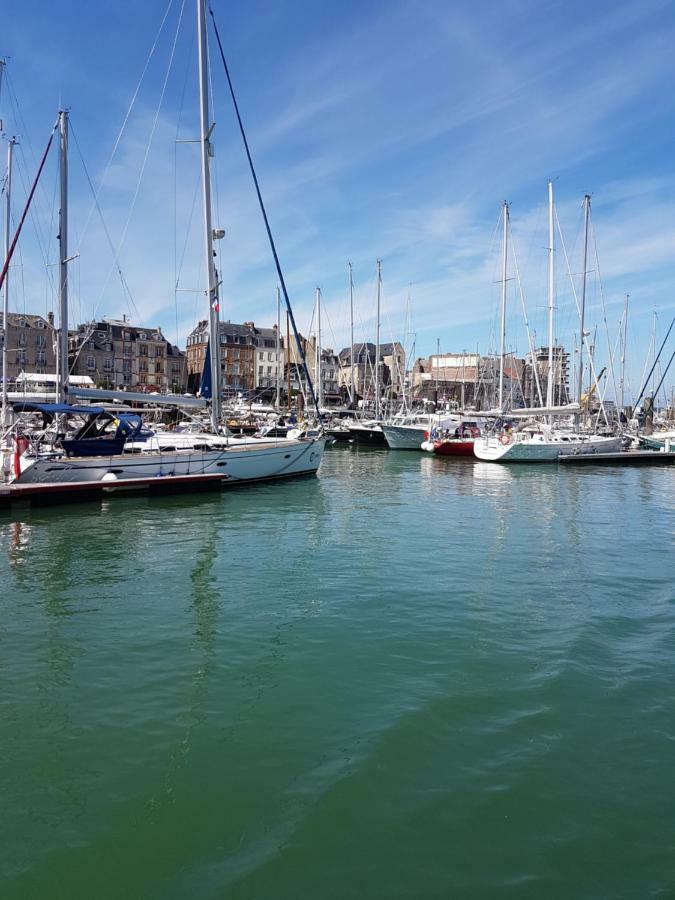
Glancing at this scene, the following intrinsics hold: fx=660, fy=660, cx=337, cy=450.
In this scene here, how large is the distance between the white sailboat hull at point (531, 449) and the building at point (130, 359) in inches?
2817

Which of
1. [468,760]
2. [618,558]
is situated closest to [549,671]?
[468,760]

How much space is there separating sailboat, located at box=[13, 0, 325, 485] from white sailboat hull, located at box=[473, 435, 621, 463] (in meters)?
19.6

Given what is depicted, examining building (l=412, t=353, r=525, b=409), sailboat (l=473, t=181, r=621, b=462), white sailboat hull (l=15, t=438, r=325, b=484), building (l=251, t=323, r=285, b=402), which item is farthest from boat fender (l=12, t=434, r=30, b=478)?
building (l=412, t=353, r=525, b=409)

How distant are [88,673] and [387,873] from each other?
5373 mm

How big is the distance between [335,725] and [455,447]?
44.1 m

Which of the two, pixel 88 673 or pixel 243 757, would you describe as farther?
pixel 88 673

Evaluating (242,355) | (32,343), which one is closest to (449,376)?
(242,355)

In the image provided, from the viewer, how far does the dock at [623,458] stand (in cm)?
4725

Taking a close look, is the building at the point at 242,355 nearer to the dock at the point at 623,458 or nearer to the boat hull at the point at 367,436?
the boat hull at the point at 367,436

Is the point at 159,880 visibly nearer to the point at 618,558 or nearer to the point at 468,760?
the point at 468,760

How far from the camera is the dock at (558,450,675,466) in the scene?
4725 cm

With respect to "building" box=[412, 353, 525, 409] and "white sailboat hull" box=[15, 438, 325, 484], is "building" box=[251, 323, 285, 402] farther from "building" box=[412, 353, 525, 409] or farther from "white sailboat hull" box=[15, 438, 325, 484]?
"white sailboat hull" box=[15, 438, 325, 484]

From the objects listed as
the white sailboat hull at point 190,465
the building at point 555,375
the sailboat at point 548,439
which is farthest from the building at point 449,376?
the white sailboat hull at point 190,465

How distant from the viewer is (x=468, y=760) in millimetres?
6969
